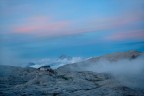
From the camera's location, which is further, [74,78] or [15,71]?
[15,71]

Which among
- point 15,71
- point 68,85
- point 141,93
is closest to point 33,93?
point 68,85

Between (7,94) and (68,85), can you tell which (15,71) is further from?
(7,94)

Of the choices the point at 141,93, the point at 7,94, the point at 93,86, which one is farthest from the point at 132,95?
the point at 7,94

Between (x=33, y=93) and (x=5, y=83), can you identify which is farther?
(x=5, y=83)

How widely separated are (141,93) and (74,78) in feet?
106

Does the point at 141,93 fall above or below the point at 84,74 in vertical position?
below

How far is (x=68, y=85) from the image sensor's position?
4230 inches

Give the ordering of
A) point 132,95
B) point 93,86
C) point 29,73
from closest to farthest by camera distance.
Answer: point 132,95
point 93,86
point 29,73

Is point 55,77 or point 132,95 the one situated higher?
point 55,77

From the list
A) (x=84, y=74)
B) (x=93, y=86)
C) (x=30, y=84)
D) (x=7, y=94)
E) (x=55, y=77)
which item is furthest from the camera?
(x=84, y=74)

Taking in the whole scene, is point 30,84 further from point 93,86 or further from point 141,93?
point 141,93

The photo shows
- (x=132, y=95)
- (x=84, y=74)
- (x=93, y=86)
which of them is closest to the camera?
(x=132, y=95)

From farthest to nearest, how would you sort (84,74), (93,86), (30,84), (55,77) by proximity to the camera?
1. (84,74)
2. (55,77)
3. (93,86)
4. (30,84)

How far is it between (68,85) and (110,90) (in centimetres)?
1538
